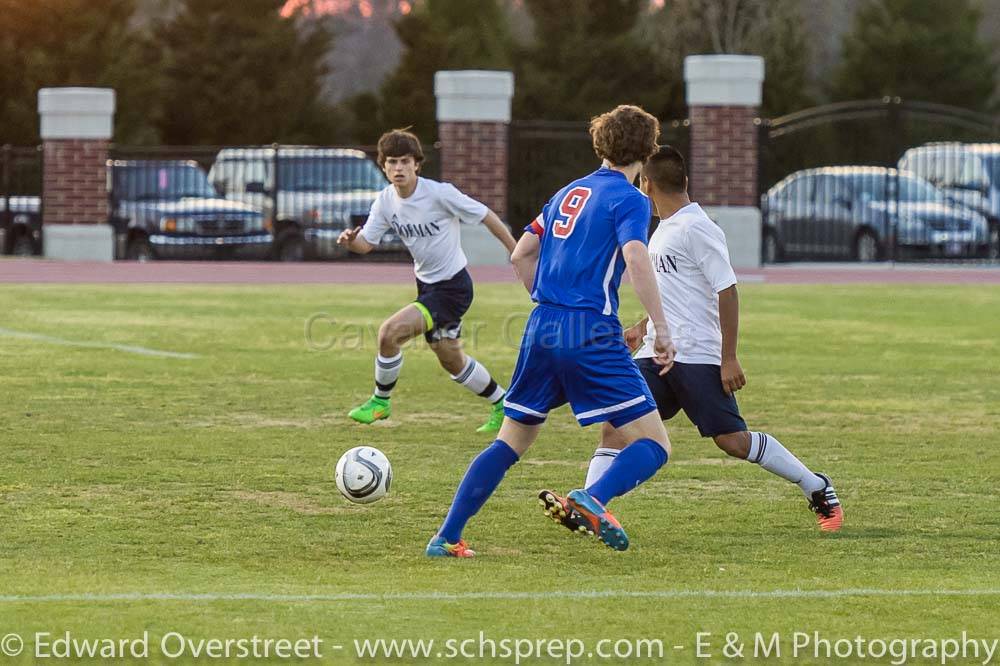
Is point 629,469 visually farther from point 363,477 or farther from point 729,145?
point 729,145

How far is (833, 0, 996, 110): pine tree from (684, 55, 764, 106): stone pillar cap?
19391 millimetres

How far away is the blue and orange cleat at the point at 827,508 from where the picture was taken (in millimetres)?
7527

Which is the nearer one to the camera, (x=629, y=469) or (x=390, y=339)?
(x=629, y=469)

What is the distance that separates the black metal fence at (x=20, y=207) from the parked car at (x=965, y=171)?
51.4ft

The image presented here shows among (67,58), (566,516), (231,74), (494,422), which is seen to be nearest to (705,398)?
(566,516)

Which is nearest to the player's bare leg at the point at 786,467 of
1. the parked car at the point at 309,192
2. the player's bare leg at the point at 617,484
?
the player's bare leg at the point at 617,484

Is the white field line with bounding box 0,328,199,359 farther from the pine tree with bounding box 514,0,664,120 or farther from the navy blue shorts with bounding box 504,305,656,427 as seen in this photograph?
the pine tree with bounding box 514,0,664,120

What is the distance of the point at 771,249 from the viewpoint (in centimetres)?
3030

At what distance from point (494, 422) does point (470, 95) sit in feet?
62.9

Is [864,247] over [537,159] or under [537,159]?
under

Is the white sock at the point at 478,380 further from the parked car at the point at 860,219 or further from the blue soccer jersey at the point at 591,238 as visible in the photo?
the parked car at the point at 860,219

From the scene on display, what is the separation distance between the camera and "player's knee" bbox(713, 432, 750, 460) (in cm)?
745

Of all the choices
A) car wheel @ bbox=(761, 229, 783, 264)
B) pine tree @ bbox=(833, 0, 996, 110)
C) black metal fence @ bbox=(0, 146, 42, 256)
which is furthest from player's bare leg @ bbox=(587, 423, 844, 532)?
pine tree @ bbox=(833, 0, 996, 110)

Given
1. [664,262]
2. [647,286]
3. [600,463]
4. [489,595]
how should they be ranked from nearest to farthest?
[489,595] < [647,286] < [600,463] < [664,262]
